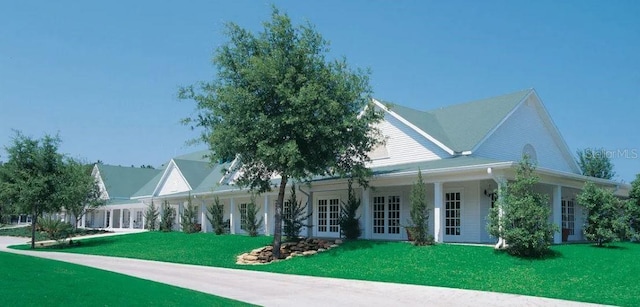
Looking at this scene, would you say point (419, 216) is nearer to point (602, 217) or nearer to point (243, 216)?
point (602, 217)

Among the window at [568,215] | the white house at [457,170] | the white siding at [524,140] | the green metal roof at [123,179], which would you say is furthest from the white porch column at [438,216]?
the green metal roof at [123,179]

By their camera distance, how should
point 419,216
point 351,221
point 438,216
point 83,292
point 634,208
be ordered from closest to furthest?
1. point 83,292
2. point 419,216
3. point 438,216
4. point 634,208
5. point 351,221

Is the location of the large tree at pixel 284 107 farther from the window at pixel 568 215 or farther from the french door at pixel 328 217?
the window at pixel 568 215

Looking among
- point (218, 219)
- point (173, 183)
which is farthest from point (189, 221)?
point (173, 183)

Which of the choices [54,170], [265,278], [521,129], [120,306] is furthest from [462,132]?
[54,170]

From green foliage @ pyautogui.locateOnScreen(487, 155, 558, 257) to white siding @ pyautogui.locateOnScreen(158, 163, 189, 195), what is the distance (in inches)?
1135

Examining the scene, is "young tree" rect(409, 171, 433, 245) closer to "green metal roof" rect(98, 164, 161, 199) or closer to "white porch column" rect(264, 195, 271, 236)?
"white porch column" rect(264, 195, 271, 236)

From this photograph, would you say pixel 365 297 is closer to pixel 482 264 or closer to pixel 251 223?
pixel 482 264

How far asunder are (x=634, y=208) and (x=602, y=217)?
2.83 metres

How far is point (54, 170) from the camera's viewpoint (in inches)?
1275

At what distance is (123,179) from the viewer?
59000 mm

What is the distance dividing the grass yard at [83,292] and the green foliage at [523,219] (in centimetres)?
1038

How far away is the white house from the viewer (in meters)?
22.6

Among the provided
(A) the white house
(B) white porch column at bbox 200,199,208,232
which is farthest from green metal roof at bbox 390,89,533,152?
(B) white porch column at bbox 200,199,208,232
